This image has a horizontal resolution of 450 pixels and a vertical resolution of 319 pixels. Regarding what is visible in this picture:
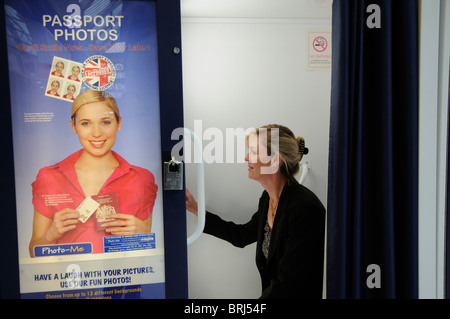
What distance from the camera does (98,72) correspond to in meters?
1.44

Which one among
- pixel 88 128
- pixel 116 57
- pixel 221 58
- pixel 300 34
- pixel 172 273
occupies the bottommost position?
pixel 172 273

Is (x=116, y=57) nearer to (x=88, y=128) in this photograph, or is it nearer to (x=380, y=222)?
(x=88, y=128)

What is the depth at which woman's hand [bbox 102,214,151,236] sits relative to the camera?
58.1 inches

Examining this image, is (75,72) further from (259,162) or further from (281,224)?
(281,224)

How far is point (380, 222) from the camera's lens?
1.54 metres

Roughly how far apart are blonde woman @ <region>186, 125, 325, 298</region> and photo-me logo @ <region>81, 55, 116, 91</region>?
1.01 m

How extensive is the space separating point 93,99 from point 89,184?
35 centimetres

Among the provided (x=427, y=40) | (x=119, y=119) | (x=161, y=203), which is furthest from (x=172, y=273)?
(x=427, y=40)

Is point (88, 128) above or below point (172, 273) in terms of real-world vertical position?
above

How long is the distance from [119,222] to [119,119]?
0.43 m

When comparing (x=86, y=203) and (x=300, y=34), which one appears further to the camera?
(x=300, y=34)

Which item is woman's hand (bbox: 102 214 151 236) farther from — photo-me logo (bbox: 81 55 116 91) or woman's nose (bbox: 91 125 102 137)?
photo-me logo (bbox: 81 55 116 91)

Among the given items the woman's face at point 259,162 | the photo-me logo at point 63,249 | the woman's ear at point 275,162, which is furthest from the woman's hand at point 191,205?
the photo-me logo at point 63,249

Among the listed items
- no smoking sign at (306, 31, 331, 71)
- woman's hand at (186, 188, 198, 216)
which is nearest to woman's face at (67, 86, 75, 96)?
woman's hand at (186, 188, 198, 216)
